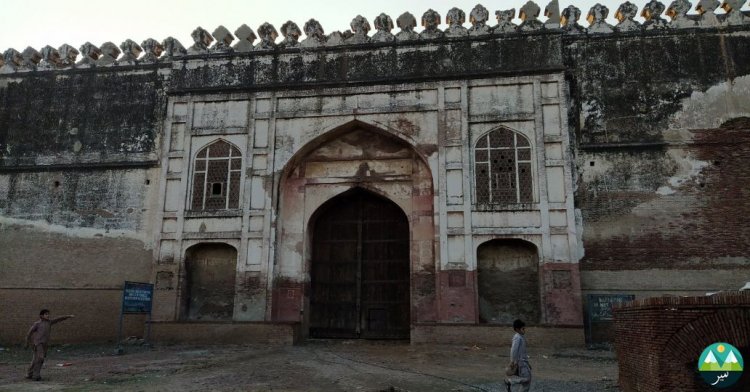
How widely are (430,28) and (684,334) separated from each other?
1029 centimetres

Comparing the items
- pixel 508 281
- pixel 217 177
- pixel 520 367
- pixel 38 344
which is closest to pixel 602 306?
pixel 508 281

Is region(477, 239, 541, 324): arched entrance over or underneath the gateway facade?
underneath

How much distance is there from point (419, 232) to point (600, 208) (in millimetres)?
3875

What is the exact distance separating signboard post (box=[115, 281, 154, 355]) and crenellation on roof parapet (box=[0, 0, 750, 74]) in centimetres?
588

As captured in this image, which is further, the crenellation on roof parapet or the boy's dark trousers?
the crenellation on roof parapet

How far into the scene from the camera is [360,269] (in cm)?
1383

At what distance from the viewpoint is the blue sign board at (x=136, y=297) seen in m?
12.1

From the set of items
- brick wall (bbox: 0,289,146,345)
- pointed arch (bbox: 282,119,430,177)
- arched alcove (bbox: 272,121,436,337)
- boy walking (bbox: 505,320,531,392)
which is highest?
pointed arch (bbox: 282,119,430,177)

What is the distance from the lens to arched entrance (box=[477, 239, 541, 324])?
12469mm

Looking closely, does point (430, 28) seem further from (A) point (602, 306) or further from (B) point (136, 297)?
(B) point (136, 297)

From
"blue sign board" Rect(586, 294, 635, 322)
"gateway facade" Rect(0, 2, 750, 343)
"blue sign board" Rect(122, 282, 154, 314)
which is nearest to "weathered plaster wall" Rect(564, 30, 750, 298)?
"gateway facade" Rect(0, 2, 750, 343)

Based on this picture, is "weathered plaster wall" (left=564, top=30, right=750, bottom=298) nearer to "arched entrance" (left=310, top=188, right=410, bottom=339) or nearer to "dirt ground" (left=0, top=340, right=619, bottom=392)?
"dirt ground" (left=0, top=340, right=619, bottom=392)

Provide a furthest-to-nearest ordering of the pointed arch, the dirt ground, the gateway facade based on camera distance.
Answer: the pointed arch → the gateway facade → the dirt ground

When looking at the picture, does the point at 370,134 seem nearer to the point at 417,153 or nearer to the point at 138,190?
the point at 417,153
